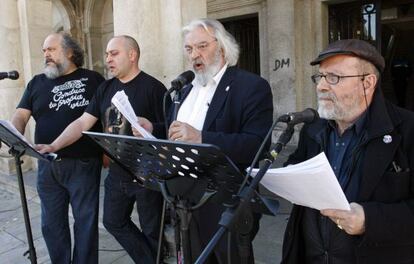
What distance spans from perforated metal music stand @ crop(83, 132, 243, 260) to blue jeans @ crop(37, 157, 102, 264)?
1.44 m

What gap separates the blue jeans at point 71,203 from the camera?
10.7 feet

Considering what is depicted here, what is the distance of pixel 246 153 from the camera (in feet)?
7.18

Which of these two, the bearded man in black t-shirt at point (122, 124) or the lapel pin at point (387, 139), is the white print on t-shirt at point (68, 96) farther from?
the lapel pin at point (387, 139)

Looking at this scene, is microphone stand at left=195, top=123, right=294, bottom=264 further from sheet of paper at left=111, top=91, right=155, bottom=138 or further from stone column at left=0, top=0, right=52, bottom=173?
stone column at left=0, top=0, right=52, bottom=173

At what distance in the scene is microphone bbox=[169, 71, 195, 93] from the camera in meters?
2.27

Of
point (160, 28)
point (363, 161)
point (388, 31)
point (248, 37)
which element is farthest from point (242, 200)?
point (248, 37)

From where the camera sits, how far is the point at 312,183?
141 cm

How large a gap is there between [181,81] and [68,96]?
142cm

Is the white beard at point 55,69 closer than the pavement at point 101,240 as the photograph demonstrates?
Yes

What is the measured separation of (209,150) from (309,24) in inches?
246

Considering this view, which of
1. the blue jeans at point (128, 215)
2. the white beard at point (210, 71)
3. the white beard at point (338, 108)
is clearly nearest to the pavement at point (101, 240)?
the blue jeans at point (128, 215)

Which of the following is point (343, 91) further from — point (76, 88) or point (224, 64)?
point (76, 88)

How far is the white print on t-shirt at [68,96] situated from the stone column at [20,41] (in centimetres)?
387

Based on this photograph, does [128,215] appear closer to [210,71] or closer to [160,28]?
[210,71]
